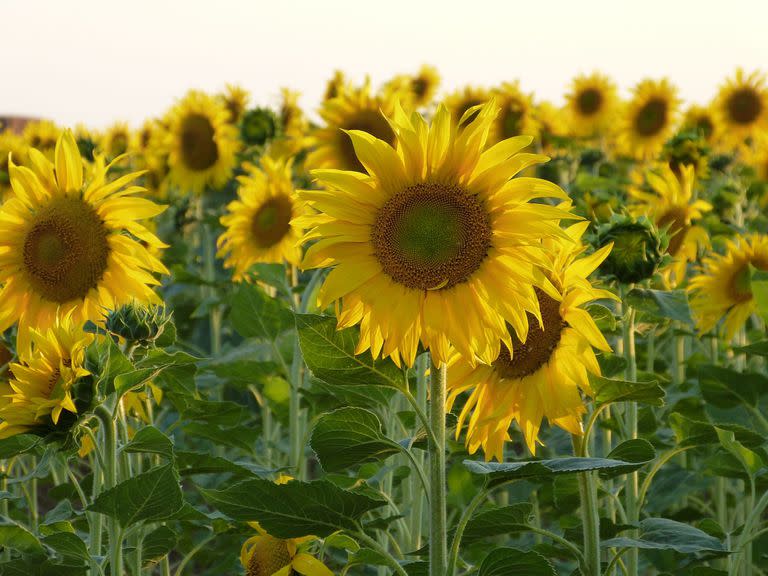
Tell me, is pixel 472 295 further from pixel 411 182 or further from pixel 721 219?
pixel 721 219

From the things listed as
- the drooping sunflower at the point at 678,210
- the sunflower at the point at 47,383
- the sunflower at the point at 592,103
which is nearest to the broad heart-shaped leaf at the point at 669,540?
the sunflower at the point at 47,383

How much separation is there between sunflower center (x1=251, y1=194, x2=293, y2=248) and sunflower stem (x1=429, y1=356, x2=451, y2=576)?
2225 millimetres

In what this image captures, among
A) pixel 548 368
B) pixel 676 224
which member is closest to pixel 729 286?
pixel 676 224

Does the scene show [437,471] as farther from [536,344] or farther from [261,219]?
[261,219]

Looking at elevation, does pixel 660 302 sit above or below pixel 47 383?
above

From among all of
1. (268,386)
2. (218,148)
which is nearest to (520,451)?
(218,148)

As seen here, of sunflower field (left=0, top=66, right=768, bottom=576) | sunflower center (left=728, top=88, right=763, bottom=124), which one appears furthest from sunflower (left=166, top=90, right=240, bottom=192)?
sunflower center (left=728, top=88, right=763, bottom=124)

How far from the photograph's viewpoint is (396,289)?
68.6 inches

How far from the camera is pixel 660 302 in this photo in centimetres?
221

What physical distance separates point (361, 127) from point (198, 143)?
1563mm

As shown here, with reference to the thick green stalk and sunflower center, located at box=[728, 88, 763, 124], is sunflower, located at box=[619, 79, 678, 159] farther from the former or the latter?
the thick green stalk

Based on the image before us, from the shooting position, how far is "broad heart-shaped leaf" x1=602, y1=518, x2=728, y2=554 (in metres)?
1.78

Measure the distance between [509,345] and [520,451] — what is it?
3546 millimetres

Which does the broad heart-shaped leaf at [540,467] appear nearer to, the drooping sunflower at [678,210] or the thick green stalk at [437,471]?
the thick green stalk at [437,471]
